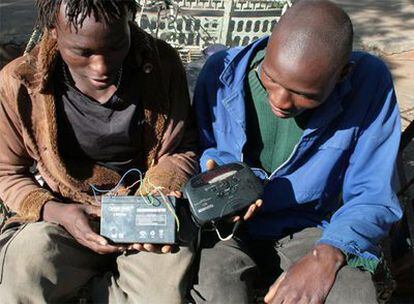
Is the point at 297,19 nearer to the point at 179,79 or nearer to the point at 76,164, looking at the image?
the point at 179,79

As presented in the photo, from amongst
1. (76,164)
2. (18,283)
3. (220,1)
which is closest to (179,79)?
(76,164)

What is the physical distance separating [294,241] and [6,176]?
116 centimetres

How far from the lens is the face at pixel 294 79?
2006mm

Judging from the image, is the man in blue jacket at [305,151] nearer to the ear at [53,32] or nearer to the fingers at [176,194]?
the fingers at [176,194]

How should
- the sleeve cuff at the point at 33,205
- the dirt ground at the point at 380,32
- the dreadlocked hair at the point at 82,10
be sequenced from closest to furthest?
the dreadlocked hair at the point at 82,10
the sleeve cuff at the point at 33,205
the dirt ground at the point at 380,32

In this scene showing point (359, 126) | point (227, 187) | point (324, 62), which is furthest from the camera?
point (359, 126)

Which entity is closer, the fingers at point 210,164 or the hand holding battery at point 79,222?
the hand holding battery at point 79,222

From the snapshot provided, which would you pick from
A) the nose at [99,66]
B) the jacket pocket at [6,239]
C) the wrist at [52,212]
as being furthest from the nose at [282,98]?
the jacket pocket at [6,239]

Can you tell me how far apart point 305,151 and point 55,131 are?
94cm

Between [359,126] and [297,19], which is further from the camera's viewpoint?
[359,126]

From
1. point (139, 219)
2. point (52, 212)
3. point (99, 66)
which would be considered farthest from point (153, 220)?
point (99, 66)

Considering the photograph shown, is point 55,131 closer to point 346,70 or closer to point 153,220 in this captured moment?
point 153,220

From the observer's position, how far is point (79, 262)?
226 centimetres

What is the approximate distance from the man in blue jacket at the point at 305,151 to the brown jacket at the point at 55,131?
0.40 feet
